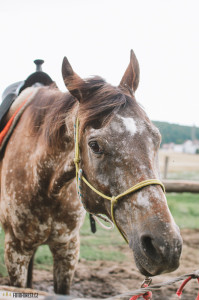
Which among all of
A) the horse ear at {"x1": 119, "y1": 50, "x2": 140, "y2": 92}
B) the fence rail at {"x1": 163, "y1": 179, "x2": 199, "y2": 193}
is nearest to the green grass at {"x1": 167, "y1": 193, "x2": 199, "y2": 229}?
the fence rail at {"x1": 163, "y1": 179, "x2": 199, "y2": 193}

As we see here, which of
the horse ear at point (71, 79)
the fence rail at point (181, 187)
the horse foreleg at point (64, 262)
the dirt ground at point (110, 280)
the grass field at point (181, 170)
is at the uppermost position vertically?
the horse ear at point (71, 79)

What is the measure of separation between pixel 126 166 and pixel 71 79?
0.76 meters

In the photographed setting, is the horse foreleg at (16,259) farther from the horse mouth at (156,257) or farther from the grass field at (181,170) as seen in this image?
the grass field at (181,170)

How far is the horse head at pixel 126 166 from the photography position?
4.31ft

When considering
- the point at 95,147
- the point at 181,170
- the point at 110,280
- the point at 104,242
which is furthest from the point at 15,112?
the point at 181,170

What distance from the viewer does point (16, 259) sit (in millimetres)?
2404

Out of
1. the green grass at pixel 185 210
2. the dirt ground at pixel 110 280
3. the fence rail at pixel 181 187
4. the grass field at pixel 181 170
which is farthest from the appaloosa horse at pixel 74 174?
the grass field at pixel 181 170

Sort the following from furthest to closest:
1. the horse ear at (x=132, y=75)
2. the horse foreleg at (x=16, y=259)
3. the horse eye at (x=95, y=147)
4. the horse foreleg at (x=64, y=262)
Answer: the horse foreleg at (x=64, y=262) < the horse foreleg at (x=16, y=259) < the horse ear at (x=132, y=75) < the horse eye at (x=95, y=147)

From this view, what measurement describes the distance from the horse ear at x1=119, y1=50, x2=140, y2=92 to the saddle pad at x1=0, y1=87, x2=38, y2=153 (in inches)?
44.7

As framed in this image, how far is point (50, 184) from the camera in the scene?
7.15 ft

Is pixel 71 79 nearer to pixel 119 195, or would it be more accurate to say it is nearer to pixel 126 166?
pixel 126 166

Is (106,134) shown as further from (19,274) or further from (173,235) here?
(19,274)

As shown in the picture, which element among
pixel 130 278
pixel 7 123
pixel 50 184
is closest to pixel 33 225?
pixel 50 184

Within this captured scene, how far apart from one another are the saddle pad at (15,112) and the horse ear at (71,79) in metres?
0.97
